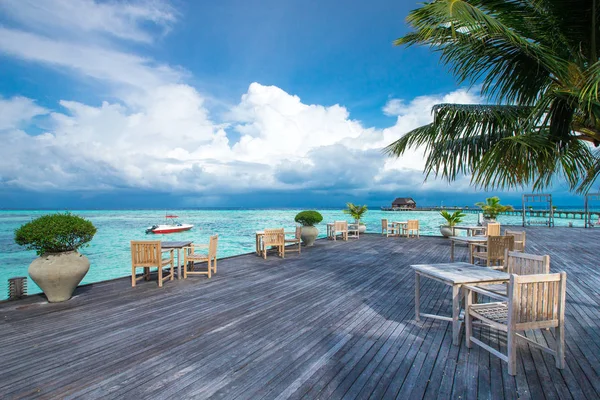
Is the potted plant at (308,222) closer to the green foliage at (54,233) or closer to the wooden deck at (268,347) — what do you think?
the wooden deck at (268,347)

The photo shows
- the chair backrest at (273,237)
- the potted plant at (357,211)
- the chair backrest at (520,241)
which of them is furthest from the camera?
the potted plant at (357,211)

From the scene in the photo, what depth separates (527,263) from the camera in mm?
2863

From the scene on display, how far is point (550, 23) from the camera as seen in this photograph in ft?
7.80

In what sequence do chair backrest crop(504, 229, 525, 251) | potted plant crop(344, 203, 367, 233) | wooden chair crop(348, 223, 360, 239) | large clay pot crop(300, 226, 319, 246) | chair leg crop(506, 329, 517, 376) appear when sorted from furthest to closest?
potted plant crop(344, 203, 367, 233), wooden chair crop(348, 223, 360, 239), large clay pot crop(300, 226, 319, 246), chair backrest crop(504, 229, 525, 251), chair leg crop(506, 329, 517, 376)

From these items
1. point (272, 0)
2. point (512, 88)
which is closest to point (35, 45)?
point (272, 0)

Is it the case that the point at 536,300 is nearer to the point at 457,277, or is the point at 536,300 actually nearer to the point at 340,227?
the point at 457,277

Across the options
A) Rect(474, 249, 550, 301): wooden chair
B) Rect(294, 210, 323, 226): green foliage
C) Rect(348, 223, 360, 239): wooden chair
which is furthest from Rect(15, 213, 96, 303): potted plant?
Rect(348, 223, 360, 239): wooden chair

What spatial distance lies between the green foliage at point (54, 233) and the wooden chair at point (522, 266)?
17.3 ft

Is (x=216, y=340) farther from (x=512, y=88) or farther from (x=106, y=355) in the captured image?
(x=512, y=88)

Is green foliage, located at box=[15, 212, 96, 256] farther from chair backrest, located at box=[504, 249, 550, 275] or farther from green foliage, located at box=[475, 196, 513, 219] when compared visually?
green foliage, located at box=[475, 196, 513, 219]

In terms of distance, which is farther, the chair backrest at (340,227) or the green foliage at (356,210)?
the green foliage at (356,210)

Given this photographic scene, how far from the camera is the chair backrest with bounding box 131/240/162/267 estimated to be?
4.76 meters

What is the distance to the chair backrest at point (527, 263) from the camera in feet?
8.56

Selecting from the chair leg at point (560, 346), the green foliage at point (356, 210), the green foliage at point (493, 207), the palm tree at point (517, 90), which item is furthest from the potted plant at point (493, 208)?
the chair leg at point (560, 346)
